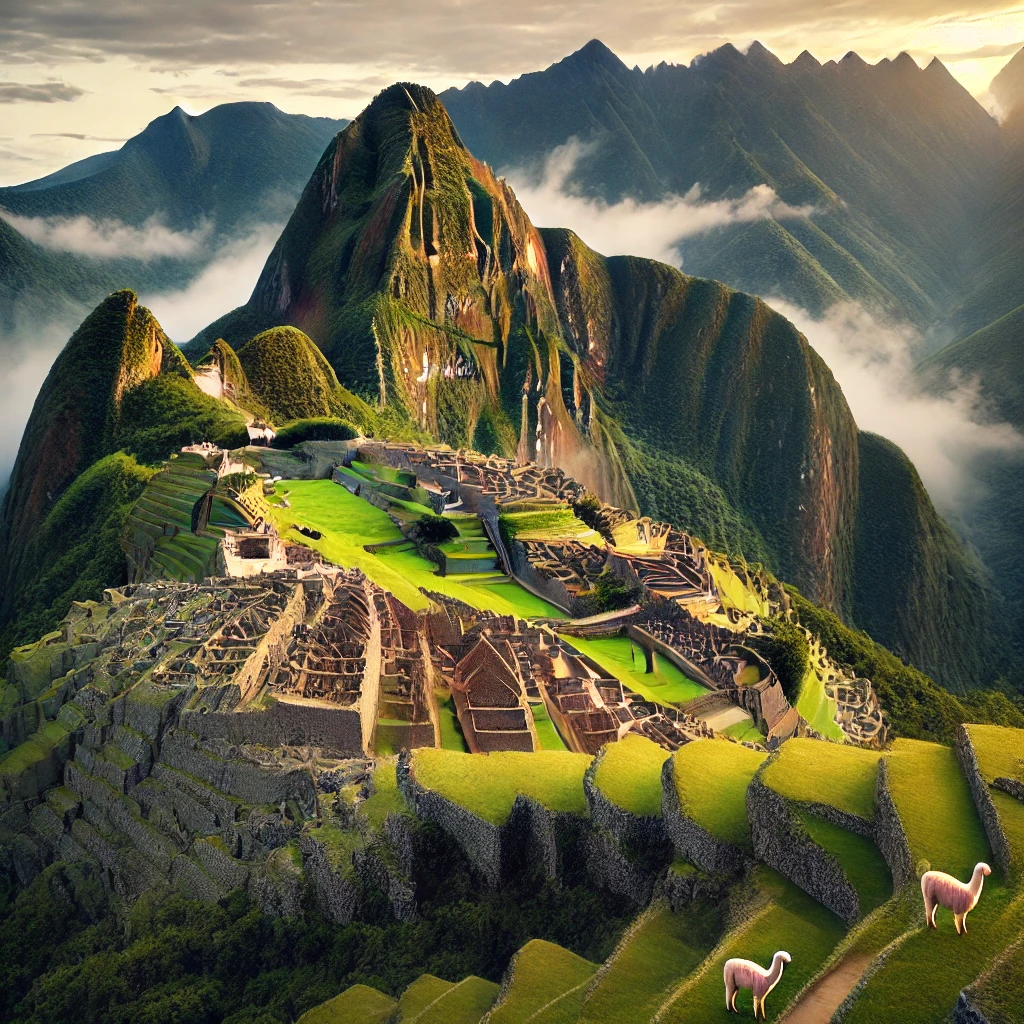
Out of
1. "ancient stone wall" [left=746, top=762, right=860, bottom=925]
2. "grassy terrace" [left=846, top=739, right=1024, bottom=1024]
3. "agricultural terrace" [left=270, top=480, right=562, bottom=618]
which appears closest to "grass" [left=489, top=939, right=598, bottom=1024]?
"ancient stone wall" [left=746, top=762, right=860, bottom=925]

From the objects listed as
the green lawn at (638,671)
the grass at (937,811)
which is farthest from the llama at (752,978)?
the green lawn at (638,671)

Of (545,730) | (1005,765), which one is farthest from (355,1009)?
(545,730)

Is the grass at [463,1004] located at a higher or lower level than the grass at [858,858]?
lower

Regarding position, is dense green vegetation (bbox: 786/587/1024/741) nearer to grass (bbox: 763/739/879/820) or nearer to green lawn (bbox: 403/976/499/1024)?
grass (bbox: 763/739/879/820)

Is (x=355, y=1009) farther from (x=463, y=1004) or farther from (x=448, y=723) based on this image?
(x=448, y=723)

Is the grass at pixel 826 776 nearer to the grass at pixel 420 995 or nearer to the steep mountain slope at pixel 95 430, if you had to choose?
the grass at pixel 420 995

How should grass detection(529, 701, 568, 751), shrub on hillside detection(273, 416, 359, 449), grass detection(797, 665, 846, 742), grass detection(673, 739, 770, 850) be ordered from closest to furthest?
grass detection(673, 739, 770, 850) < grass detection(529, 701, 568, 751) < grass detection(797, 665, 846, 742) < shrub on hillside detection(273, 416, 359, 449)

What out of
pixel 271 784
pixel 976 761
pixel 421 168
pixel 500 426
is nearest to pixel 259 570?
pixel 271 784

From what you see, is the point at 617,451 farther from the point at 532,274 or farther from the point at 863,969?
the point at 863,969
